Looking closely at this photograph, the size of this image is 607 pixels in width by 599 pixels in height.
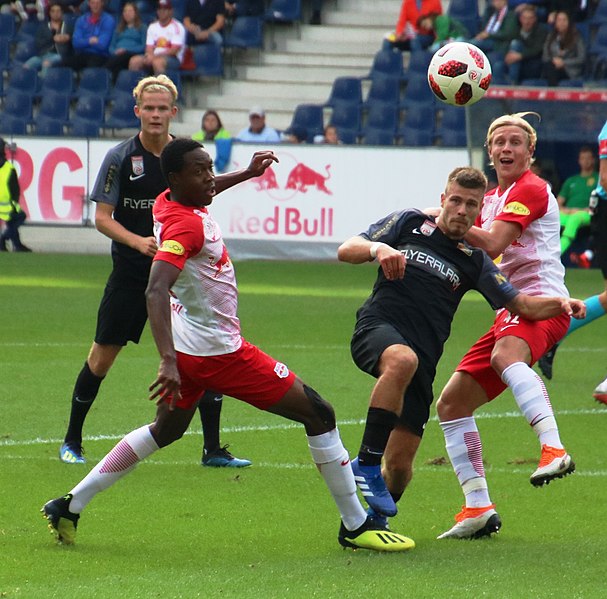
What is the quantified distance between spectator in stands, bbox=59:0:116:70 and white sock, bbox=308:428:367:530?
822 inches

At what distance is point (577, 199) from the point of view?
1983 cm

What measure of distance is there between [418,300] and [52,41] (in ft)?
71.0

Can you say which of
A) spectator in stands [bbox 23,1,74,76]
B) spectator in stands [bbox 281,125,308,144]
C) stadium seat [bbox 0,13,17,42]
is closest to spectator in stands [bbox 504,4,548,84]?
spectator in stands [bbox 281,125,308,144]

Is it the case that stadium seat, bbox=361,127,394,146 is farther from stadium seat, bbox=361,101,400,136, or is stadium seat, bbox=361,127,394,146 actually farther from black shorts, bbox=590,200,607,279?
black shorts, bbox=590,200,607,279

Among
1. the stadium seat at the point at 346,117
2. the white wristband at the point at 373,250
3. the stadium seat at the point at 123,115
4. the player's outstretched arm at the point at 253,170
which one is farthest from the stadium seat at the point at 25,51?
the white wristband at the point at 373,250

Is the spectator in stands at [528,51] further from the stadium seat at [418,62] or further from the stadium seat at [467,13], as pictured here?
the stadium seat at [467,13]

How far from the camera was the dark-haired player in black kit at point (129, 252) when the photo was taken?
7.45 m

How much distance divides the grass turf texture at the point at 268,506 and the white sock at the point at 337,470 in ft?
0.64

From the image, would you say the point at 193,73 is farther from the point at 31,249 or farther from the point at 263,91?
the point at 31,249

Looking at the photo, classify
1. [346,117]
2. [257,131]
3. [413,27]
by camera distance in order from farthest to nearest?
1. [413,27]
2. [346,117]
3. [257,131]

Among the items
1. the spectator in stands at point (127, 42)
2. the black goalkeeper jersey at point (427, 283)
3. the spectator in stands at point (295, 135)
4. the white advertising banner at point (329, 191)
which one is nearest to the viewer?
the black goalkeeper jersey at point (427, 283)

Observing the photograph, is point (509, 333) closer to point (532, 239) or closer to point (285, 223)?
point (532, 239)

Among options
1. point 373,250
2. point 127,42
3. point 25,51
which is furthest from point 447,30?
point 373,250

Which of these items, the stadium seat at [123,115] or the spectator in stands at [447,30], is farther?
the stadium seat at [123,115]
